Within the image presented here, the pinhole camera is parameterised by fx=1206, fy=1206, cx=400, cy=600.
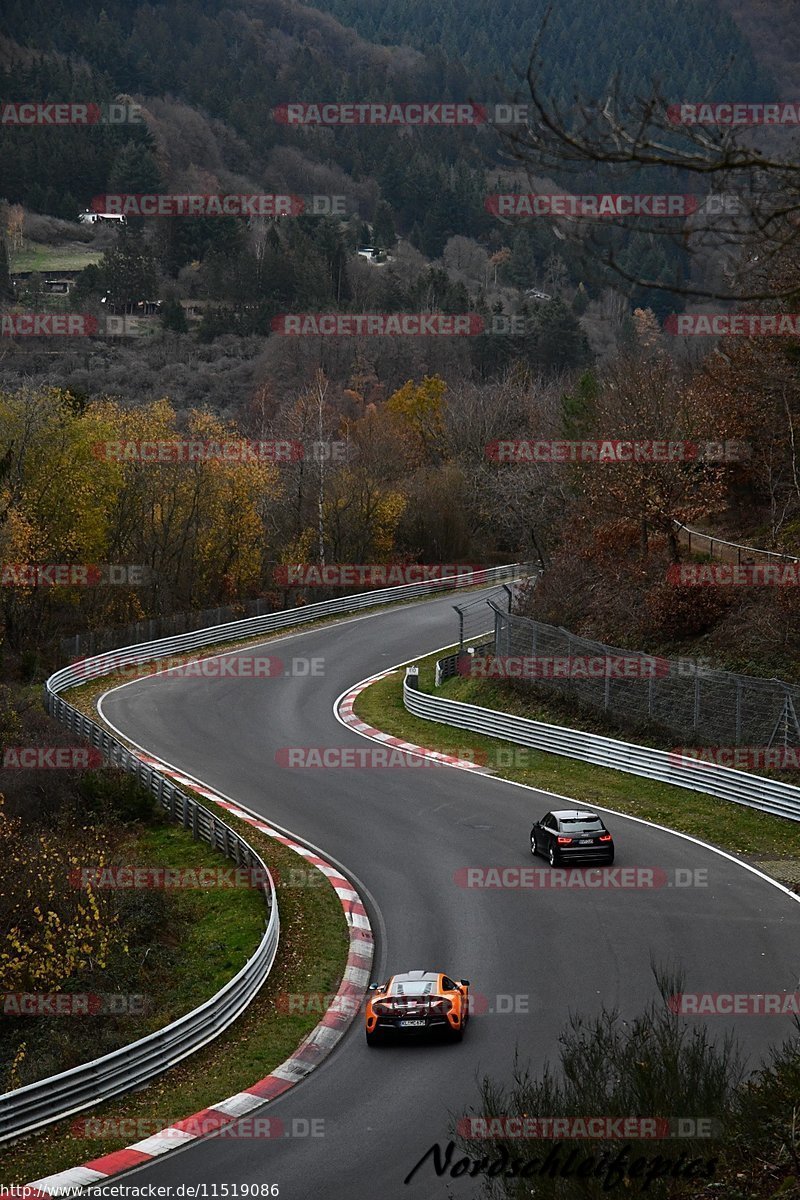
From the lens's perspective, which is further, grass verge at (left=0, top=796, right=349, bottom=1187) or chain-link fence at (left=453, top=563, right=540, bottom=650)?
chain-link fence at (left=453, top=563, right=540, bottom=650)

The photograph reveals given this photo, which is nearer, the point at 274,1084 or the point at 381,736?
the point at 274,1084

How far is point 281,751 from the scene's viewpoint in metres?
34.2

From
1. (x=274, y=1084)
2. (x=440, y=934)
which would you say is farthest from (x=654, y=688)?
(x=274, y=1084)

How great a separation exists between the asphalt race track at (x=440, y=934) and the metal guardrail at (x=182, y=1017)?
1737mm

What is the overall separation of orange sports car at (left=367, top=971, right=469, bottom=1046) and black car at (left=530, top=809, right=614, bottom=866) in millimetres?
7417

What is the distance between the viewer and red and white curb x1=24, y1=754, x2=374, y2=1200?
1256 cm

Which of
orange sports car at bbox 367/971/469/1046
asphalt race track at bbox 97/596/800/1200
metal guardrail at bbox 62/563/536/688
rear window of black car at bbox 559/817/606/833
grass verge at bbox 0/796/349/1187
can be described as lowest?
grass verge at bbox 0/796/349/1187

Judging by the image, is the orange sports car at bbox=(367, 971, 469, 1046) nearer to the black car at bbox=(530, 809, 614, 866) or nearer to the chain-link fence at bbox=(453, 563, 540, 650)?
the black car at bbox=(530, 809, 614, 866)

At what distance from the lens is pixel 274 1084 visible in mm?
14875

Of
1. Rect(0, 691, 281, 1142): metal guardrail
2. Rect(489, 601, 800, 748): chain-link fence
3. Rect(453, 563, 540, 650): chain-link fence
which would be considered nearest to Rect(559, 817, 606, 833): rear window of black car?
Rect(0, 691, 281, 1142): metal guardrail

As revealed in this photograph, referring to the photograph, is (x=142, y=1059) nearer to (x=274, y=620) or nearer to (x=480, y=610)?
(x=274, y=620)

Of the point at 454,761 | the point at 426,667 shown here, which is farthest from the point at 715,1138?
the point at 426,667

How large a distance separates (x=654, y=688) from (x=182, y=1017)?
18.2 meters

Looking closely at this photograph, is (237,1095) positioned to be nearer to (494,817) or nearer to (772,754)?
(494,817)
